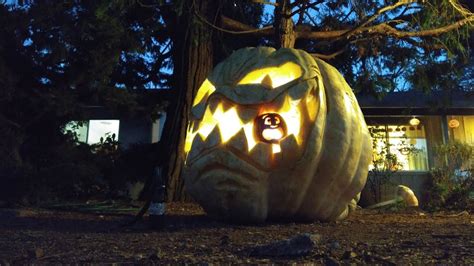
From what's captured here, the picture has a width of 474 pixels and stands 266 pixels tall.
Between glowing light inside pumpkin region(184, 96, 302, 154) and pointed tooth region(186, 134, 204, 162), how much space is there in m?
0.05

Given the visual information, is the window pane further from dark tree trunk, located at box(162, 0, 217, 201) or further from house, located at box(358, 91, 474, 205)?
house, located at box(358, 91, 474, 205)

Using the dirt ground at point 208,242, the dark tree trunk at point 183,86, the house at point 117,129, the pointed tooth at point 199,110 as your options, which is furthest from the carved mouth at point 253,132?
the house at point 117,129

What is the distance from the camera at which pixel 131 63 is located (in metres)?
11.0

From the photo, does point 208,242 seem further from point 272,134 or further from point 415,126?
point 415,126

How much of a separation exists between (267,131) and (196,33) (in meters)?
3.27

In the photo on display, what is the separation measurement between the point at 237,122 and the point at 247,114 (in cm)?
14

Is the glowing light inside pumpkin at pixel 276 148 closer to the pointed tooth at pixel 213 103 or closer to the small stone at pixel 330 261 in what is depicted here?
the pointed tooth at pixel 213 103

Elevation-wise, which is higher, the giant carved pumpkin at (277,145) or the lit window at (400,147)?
the lit window at (400,147)

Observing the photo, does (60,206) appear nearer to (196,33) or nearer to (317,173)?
(196,33)

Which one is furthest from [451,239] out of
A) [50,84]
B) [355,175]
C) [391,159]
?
[391,159]

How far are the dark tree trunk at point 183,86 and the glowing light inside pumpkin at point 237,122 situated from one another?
3040 mm

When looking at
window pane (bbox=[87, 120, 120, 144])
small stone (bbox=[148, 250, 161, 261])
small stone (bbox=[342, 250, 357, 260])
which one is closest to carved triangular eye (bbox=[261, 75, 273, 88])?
small stone (bbox=[342, 250, 357, 260])

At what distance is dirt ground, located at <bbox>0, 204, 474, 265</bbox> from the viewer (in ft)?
10.6

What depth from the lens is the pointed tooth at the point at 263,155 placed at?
4980mm
